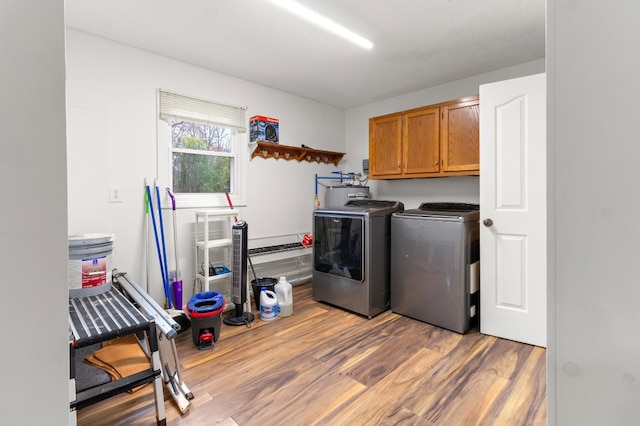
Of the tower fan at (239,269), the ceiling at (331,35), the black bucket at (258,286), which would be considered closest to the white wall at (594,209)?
the ceiling at (331,35)

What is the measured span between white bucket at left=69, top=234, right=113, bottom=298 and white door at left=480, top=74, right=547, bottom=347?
9.04 feet

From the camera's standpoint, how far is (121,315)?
161 centimetres

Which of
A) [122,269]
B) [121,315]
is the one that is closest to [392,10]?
[121,315]

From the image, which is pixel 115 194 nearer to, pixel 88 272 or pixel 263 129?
pixel 88 272

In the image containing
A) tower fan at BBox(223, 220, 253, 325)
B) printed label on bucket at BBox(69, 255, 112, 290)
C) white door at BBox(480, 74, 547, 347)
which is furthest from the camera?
tower fan at BBox(223, 220, 253, 325)

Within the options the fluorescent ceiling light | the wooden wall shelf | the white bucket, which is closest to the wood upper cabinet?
the wooden wall shelf

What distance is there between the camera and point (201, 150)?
314cm

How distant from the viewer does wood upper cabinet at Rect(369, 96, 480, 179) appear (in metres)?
2.88

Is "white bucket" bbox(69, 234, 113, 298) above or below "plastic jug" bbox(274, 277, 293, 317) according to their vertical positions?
above

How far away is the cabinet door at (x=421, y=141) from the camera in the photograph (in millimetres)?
3111

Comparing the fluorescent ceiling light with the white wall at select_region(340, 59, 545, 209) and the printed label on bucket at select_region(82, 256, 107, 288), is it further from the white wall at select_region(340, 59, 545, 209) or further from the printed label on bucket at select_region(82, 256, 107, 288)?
the printed label on bucket at select_region(82, 256, 107, 288)

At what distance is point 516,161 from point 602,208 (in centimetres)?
224

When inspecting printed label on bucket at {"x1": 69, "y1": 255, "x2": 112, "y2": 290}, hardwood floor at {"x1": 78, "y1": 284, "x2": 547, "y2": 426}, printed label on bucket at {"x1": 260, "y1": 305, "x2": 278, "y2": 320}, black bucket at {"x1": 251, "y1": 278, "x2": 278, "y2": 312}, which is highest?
printed label on bucket at {"x1": 69, "y1": 255, "x2": 112, "y2": 290}

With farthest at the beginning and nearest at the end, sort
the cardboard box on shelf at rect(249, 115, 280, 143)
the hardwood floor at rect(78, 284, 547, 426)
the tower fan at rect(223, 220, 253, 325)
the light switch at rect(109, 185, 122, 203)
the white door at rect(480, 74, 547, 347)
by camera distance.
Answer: the cardboard box on shelf at rect(249, 115, 280, 143), the tower fan at rect(223, 220, 253, 325), the light switch at rect(109, 185, 122, 203), the white door at rect(480, 74, 547, 347), the hardwood floor at rect(78, 284, 547, 426)
